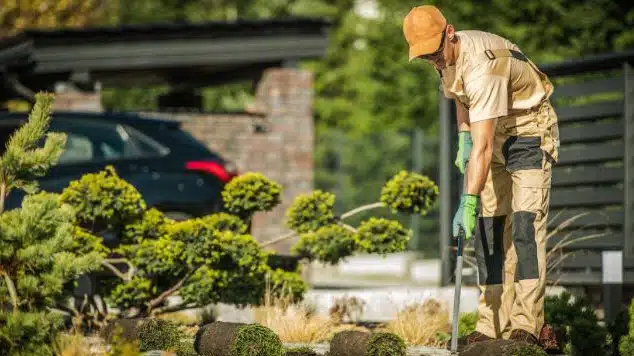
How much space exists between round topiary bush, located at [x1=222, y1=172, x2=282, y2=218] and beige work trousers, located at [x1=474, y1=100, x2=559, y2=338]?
1974 millimetres

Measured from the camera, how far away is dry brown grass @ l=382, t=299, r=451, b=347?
28.3 feet

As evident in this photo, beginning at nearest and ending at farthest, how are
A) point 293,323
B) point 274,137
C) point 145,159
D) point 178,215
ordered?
point 293,323 < point 178,215 < point 145,159 < point 274,137

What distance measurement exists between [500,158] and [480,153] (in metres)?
0.56

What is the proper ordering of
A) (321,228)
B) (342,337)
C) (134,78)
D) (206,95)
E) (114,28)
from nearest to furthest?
(342,337) → (321,228) → (114,28) → (134,78) → (206,95)

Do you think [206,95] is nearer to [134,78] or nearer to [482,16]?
[482,16]

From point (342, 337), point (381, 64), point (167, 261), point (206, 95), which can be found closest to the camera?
point (342, 337)

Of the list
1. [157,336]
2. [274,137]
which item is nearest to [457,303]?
[157,336]

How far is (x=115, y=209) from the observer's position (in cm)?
902

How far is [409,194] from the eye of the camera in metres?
9.30

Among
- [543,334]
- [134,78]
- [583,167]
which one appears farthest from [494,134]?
[134,78]

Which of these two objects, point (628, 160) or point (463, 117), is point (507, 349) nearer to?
point (463, 117)

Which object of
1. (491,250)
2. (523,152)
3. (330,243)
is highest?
(523,152)

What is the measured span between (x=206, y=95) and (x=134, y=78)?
17.3 m

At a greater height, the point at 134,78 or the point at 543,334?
the point at 134,78
